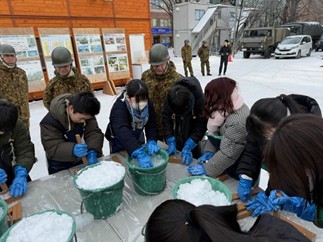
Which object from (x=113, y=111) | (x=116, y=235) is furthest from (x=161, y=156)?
(x=116, y=235)

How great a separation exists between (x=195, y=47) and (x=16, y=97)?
717 inches

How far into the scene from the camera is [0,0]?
5137 mm

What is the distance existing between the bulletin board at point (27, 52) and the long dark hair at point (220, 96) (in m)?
5.33

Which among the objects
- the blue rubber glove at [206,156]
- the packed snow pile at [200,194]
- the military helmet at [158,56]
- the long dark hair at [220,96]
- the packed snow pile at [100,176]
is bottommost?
the blue rubber glove at [206,156]

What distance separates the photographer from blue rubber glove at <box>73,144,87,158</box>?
1599 millimetres

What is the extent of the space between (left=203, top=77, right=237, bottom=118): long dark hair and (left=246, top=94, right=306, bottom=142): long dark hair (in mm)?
208

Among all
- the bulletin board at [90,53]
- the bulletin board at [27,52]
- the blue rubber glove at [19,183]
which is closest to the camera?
the blue rubber glove at [19,183]

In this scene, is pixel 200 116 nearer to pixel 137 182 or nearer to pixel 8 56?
pixel 137 182

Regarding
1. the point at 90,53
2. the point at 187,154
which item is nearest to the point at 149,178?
the point at 187,154

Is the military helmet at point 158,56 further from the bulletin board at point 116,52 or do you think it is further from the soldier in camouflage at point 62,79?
the bulletin board at point 116,52

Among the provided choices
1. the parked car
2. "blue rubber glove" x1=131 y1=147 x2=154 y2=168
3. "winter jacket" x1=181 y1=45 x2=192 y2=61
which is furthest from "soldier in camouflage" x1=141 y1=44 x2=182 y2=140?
the parked car

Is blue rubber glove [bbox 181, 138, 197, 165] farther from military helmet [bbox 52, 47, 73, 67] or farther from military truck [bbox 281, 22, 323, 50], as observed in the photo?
military truck [bbox 281, 22, 323, 50]

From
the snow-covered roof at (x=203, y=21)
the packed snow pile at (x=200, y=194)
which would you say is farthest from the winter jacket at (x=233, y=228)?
the snow-covered roof at (x=203, y=21)

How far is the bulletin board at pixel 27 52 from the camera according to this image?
5207 millimetres
